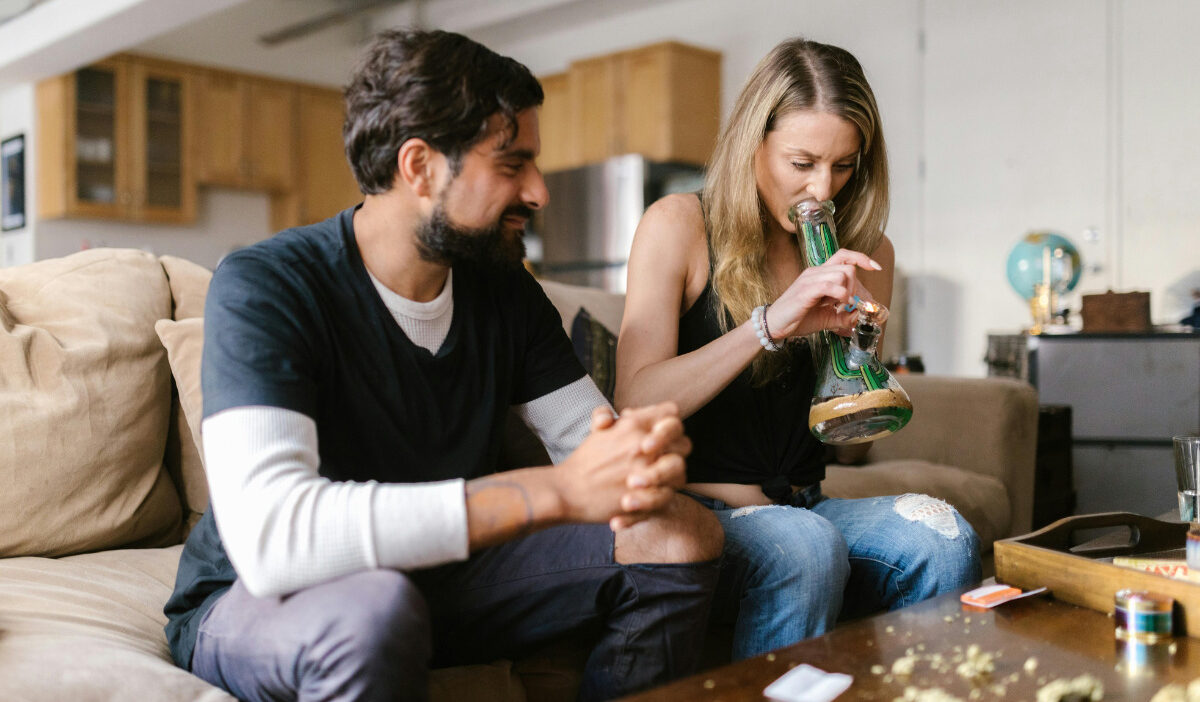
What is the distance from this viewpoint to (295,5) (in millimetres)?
6285

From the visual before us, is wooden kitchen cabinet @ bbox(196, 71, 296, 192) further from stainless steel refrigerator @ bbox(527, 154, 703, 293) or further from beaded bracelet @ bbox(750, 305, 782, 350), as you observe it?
beaded bracelet @ bbox(750, 305, 782, 350)

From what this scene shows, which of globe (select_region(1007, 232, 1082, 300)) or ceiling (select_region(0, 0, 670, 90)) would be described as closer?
globe (select_region(1007, 232, 1082, 300))

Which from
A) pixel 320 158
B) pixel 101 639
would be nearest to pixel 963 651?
pixel 101 639

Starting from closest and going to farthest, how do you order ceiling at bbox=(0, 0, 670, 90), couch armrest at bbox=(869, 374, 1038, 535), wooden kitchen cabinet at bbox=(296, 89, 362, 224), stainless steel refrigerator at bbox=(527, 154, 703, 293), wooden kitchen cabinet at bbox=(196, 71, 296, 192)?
1. couch armrest at bbox=(869, 374, 1038, 535)
2. ceiling at bbox=(0, 0, 670, 90)
3. stainless steel refrigerator at bbox=(527, 154, 703, 293)
4. wooden kitchen cabinet at bbox=(196, 71, 296, 192)
5. wooden kitchen cabinet at bbox=(296, 89, 362, 224)

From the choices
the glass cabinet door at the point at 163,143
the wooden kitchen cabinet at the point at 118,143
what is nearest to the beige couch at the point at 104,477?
the wooden kitchen cabinet at the point at 118,143

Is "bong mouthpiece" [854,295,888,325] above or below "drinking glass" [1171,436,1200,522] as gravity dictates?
above

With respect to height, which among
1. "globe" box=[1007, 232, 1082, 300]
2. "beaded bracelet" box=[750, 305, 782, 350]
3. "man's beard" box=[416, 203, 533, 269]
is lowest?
"beaded bracelet" box=[750, 305, 782, 350]

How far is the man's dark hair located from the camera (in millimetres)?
1083

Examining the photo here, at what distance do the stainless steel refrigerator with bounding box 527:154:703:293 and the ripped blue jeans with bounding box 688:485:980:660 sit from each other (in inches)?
145

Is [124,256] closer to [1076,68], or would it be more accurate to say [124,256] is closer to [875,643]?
[875,643]

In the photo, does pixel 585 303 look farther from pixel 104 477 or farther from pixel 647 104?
pixel 647 104

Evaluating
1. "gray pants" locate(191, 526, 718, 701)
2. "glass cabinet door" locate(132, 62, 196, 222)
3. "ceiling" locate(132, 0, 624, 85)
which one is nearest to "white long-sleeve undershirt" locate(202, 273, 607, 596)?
"gray pants" locate(191, 526, 718, 701)

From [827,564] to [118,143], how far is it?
223 inches

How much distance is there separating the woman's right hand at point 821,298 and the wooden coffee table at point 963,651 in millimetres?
389
